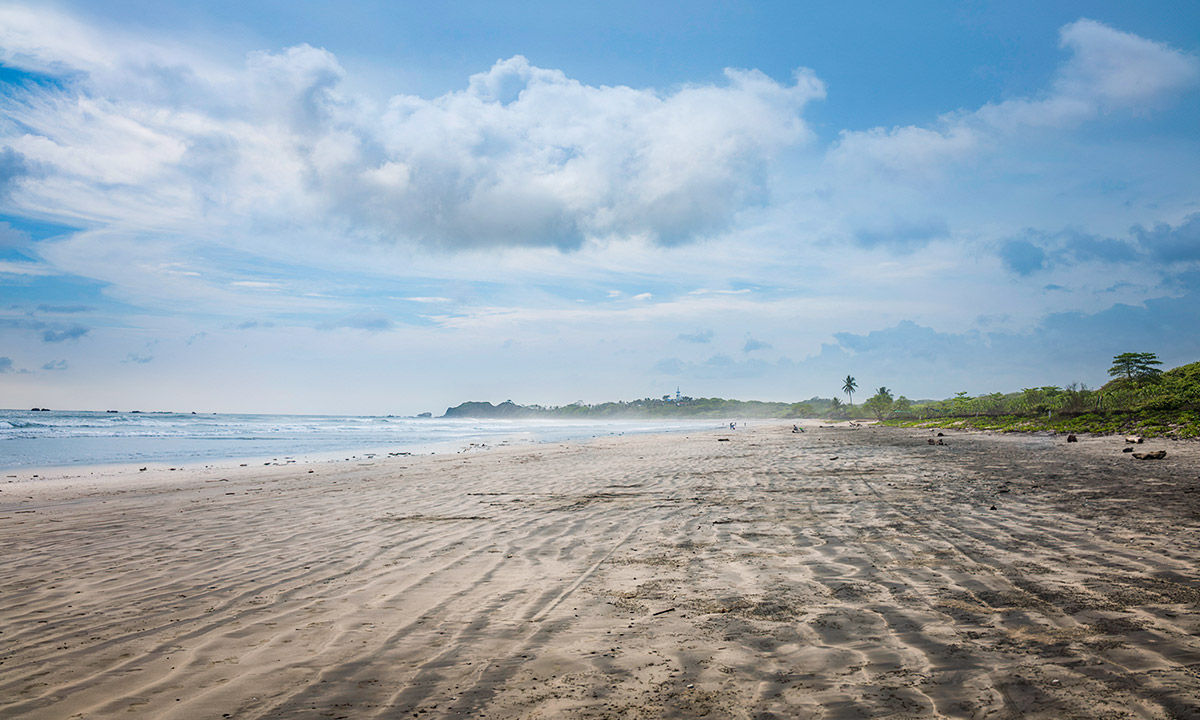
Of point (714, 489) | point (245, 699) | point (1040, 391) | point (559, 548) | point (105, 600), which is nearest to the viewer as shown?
point (245, 699)

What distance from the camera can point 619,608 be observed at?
500 cm

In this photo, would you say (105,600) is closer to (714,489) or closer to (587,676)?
(587,676)

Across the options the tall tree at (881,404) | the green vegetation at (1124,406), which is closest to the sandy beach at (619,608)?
the green vegetation at (1124,406)

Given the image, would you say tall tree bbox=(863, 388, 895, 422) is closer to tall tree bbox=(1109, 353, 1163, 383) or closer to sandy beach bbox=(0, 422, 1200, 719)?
tall tree bbox=(1109, 353, 1163, 383)

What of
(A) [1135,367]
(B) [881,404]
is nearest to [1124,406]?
(A) [1135,367]

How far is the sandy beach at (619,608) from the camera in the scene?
349 cm

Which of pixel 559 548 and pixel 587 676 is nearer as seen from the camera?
pixel 587 676

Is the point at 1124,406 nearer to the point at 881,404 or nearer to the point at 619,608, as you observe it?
the point at 619,608

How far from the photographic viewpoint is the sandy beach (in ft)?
11.5

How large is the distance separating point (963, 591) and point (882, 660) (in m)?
1.94

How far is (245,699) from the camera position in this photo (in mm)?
3584

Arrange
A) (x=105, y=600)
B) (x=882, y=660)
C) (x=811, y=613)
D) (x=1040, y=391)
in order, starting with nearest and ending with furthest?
(x=882, y=660) < (x=811, y=613) < (x=105, y=600) < (x=1040, y=391)

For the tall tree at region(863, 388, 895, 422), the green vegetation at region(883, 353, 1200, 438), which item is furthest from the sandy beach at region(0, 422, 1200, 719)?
the tall tree at region(863, 388, 895, 422)

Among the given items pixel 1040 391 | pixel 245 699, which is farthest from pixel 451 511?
pixel 1040 391
